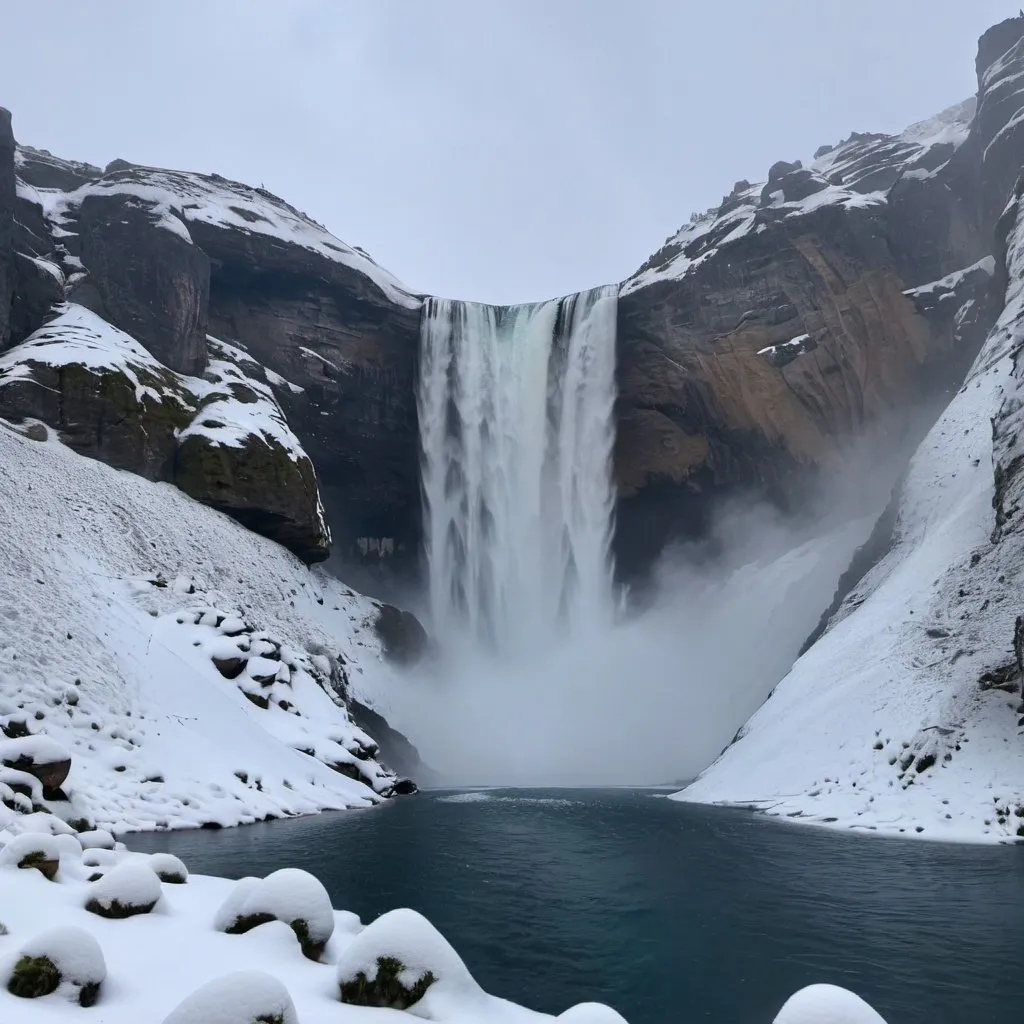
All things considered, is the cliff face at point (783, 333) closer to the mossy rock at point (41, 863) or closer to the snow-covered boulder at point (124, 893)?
the snow-covered boulder at point (124, 893)

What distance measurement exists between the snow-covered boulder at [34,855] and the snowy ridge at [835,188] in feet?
162

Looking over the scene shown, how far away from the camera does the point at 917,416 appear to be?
47219 millimetres

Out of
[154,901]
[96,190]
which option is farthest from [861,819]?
[96,190]

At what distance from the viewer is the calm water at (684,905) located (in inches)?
293

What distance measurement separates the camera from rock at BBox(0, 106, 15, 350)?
3447 centimetres

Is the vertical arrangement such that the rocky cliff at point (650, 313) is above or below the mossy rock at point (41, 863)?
above

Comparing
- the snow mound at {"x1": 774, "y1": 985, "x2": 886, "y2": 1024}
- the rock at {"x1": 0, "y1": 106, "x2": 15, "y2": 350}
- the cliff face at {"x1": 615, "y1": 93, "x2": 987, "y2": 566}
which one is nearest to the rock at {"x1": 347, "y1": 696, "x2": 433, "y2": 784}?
the cliff face at {"x1": 615, "y1": 93, "x2": 987, "y2": 566}

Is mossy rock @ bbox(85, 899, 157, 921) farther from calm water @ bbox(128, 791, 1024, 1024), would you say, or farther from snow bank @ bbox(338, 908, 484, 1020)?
calm water @ bbox(128, 791, 1024, 1024)

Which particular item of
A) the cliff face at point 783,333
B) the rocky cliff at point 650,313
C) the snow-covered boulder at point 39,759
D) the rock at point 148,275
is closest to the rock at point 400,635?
the rocky cliff at point 650,313

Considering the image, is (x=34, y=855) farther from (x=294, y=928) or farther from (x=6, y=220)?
(x=6, y=220)

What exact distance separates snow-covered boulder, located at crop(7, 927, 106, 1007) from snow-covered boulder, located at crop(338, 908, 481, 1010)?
1.82 m

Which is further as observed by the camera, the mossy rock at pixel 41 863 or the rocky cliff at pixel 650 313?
the rocky cliff at pixel 650 313

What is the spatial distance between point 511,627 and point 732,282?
27.9 metres

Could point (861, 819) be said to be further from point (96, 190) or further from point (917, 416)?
point (96, 190)
